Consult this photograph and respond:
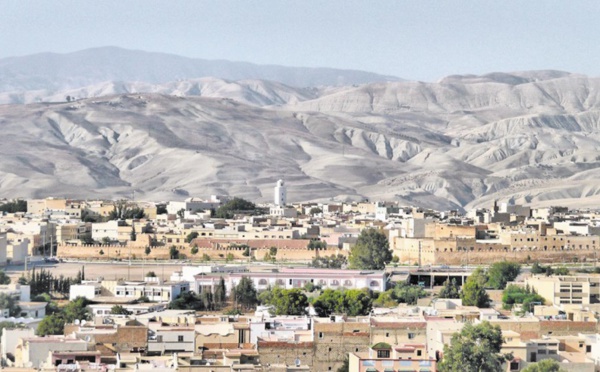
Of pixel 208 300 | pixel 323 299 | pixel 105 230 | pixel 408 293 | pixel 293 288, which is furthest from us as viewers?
pixel 105 230

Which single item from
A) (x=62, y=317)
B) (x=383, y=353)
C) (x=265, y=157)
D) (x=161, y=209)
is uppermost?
(x=265, y=157)

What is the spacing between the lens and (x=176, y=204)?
281ft

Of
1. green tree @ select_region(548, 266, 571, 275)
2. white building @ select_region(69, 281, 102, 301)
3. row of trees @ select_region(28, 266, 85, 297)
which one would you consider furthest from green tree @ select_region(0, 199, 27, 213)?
white building @ select_region(69, 281, 102, 301)

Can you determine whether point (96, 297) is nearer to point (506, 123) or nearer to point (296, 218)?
point (296, 218)

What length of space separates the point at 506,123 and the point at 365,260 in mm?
144866

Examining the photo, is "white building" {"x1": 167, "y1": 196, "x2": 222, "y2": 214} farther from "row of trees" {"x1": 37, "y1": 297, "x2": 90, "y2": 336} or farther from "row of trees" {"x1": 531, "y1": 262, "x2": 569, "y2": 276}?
"row of trees" {"x1": 37, "y1": 297, "x2": 90, "y2": 336}

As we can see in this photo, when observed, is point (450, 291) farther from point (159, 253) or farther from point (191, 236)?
point (191, 236)

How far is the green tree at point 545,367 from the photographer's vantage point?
85.4 feet

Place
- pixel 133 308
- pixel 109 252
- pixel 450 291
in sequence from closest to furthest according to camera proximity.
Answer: pixel 133 308 → pixel 450 291 → pixel 109 252

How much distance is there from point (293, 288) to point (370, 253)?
1031cm

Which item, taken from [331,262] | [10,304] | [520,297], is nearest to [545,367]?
[10,304]

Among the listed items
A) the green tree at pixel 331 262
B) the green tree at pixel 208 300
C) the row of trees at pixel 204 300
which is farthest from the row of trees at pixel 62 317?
→ the green tree at pixel 331 262

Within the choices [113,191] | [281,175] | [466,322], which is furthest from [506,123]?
[466,322]

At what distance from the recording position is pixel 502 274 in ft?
164
